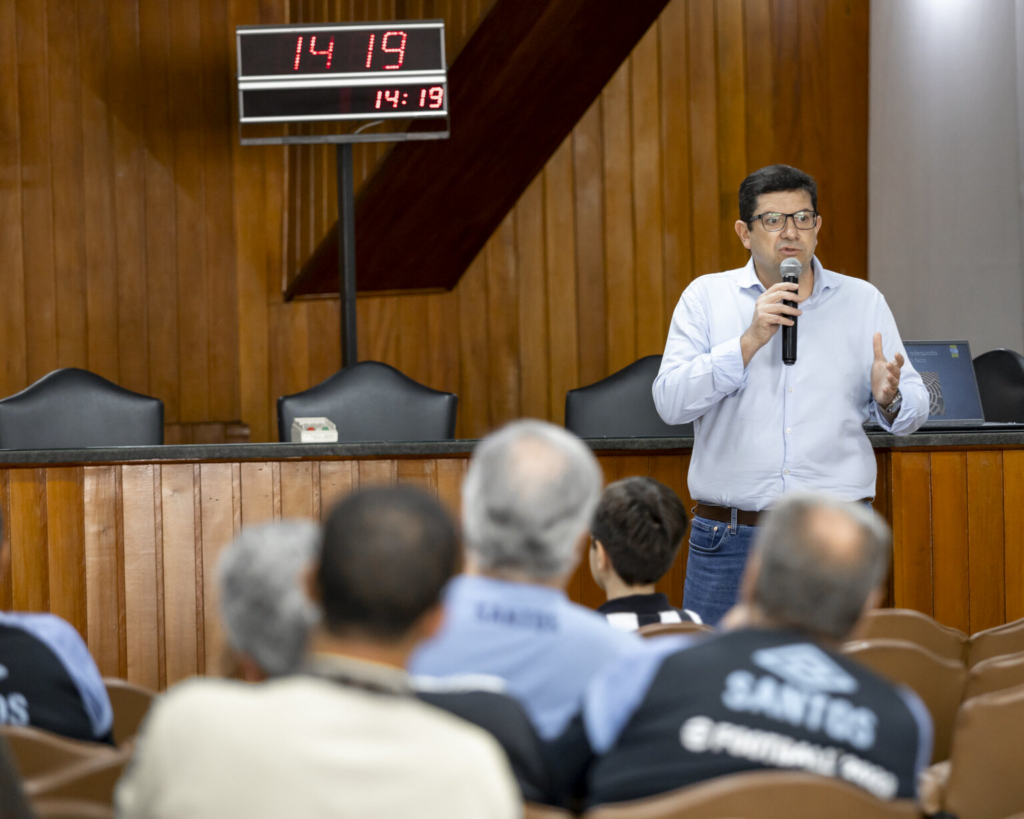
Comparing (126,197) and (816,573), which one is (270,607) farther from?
(126,197)

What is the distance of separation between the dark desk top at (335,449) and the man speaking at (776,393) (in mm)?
487

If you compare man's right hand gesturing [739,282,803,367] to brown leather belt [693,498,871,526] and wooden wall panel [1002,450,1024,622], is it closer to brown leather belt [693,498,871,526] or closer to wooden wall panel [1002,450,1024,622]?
brown leather belt [693,498,871,526]

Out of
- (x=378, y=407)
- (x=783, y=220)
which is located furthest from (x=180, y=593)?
(x=783, y=220)

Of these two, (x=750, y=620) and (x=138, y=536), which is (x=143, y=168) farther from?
(x=750, y=620)

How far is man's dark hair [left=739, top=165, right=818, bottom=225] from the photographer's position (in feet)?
8.38

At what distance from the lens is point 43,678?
4.84 feet

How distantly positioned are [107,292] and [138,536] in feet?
10.1

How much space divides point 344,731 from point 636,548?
1.01 metres

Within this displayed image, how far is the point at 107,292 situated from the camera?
578 cm

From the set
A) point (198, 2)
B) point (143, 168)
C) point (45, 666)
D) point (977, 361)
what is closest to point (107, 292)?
point (143, 168)

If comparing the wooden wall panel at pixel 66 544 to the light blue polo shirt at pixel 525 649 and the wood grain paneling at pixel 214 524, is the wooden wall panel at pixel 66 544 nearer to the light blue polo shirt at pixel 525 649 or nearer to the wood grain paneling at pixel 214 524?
the wood grain paneling at pixel 214 524

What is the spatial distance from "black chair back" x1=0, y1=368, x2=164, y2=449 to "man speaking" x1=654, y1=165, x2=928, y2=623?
2.35 m

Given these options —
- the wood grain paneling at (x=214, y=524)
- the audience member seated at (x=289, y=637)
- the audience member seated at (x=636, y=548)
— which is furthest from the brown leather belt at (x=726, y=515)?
the audience member seated at (x=289, y=637)

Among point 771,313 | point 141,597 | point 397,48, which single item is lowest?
point 141,597
